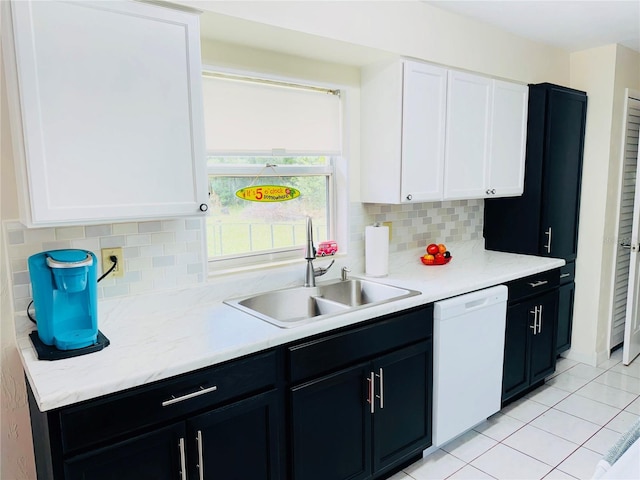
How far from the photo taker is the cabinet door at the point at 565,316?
359 cm

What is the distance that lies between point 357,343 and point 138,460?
3.13ft

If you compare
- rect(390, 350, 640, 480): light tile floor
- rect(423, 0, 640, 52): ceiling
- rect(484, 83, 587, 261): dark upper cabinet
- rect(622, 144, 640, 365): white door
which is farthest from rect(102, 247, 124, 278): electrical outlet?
rect(622, 144, 640, 365): white door

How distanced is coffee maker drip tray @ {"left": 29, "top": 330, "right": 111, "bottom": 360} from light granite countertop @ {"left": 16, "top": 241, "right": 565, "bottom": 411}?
0.07 feet

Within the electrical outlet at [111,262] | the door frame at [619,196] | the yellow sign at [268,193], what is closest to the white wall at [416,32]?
the door frame at [619,196]

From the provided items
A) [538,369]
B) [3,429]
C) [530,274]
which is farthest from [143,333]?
[538,369]

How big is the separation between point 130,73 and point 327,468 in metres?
1.74

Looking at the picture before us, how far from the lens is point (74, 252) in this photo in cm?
158

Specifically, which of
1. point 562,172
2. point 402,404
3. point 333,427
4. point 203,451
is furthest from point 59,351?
point 562,172

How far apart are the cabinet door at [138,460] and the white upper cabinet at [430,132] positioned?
5.60 feet

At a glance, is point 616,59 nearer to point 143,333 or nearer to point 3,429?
point 143,333

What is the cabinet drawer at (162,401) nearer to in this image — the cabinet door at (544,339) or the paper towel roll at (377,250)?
the paper towel roll at (377,250)

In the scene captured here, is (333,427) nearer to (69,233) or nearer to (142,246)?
(142,246)

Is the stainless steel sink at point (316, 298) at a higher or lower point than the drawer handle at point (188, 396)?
higher

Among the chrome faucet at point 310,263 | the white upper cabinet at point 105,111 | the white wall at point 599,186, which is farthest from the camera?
the white wall at point 599,186
